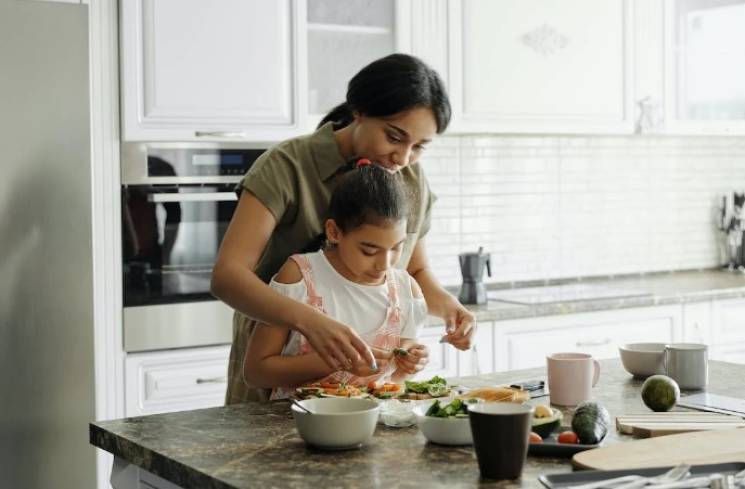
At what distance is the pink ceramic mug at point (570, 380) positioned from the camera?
2066mm

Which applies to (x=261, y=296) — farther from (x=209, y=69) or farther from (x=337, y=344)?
(x=209, y=69)

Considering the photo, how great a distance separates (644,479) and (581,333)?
8.86ft

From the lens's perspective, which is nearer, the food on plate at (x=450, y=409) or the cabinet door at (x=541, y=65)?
the food on plate at (x=450, y=409)

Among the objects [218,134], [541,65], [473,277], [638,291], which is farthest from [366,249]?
[638,291]

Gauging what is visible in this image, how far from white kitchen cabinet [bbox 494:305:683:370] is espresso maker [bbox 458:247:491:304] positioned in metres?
0.20

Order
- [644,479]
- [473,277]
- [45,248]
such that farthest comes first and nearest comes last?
1. [473,277]
2. [45,248]
3. [644,479]

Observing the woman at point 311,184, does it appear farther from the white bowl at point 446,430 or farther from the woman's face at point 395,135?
the white bowl at point 446,430

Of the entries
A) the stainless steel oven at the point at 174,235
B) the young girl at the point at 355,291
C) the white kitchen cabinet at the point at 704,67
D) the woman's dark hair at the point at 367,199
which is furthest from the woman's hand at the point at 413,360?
the white kitchen cabinet at the point at 704,67

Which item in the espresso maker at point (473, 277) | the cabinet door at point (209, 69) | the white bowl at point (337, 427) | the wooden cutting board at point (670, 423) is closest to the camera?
the white bowl at point (337, 427)

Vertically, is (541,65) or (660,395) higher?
(541,65)

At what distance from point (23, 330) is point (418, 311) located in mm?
1401

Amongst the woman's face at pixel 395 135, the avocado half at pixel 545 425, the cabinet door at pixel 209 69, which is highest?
the cabinet door at pixel 209 69

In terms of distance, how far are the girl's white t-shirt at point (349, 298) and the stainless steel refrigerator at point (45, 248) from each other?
1216mm

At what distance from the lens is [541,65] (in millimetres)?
4242
